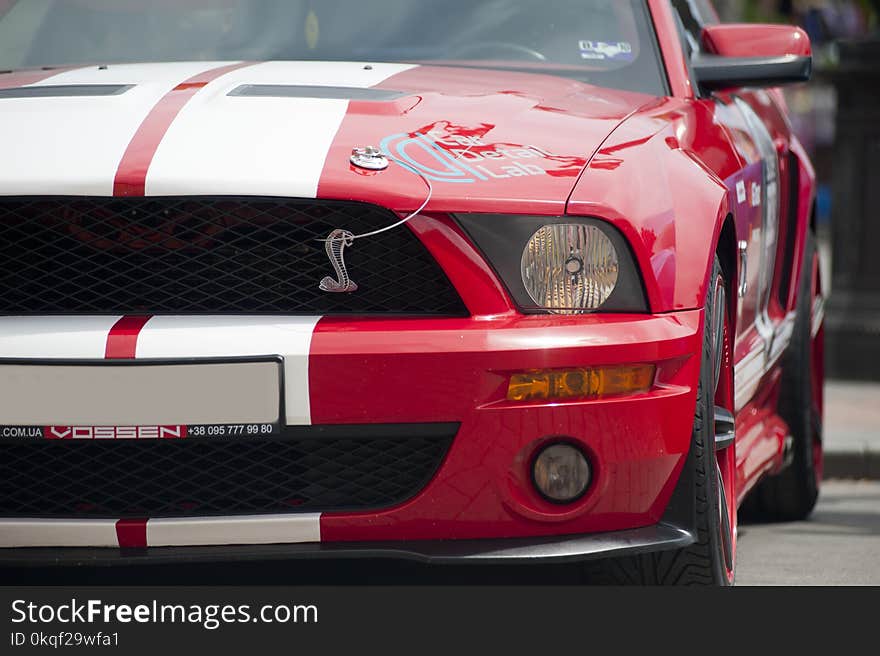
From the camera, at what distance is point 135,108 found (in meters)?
3.12

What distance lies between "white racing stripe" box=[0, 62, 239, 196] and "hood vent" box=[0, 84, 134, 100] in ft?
0.10

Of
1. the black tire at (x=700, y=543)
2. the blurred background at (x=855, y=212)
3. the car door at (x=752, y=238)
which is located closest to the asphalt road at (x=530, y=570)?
the car door at (x=752, y=238)

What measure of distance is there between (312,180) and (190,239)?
0.83 feet

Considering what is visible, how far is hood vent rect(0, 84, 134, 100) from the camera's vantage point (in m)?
3.26

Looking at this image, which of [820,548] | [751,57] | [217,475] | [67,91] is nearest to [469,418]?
[217,475]

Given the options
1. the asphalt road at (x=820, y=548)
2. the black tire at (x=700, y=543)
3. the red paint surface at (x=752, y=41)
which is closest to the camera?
the black tire at (x=700, y=543)

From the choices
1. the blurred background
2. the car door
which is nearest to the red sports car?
the car door

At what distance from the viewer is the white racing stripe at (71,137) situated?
2893 millimetres

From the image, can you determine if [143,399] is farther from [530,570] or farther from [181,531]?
[530,570]

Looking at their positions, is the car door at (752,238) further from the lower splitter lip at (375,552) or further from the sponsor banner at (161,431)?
the sponsor banner at (161,431)

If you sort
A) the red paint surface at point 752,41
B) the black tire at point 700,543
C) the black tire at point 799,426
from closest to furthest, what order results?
1. the black tire at point 700,543
2. the red paint surface at point 752,41
3. the black tire at point 799,426

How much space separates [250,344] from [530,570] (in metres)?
1.39

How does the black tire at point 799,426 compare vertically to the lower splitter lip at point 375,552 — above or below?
below

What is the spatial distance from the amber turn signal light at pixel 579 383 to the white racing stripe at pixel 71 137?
77 centimetres
